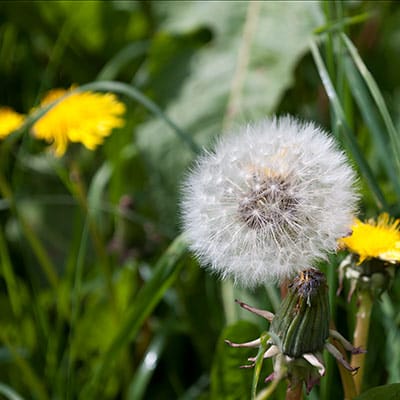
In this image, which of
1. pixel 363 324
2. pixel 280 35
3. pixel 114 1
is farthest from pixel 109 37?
pixel 363 324

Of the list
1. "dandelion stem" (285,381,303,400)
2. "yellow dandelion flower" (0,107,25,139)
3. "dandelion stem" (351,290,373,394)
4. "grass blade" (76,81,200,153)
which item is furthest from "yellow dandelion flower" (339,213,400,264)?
"yellow dandelion flower" (0,107,25,139)

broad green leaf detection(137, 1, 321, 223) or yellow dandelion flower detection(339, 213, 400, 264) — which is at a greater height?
broad green leaf detection(137, 1, 321, 223)

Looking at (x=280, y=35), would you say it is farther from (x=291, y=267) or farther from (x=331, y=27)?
(x=291, y=267)

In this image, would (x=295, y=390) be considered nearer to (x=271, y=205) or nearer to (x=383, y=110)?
(x=271, y=205)

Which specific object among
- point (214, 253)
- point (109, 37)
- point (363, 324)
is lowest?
point (363, 324)

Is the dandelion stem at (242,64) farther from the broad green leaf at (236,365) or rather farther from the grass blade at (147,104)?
A: the broad green leaf at (236,365)

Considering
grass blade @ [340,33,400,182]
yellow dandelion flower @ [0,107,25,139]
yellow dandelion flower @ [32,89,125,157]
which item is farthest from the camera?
yellow dandelion flower @ [0,107,25,139]

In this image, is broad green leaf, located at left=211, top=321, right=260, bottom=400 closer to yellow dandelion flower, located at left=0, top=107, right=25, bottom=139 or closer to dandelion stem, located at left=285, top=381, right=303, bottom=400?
dandelion stem, located at left=285, top=381, right=303, bottom=400
